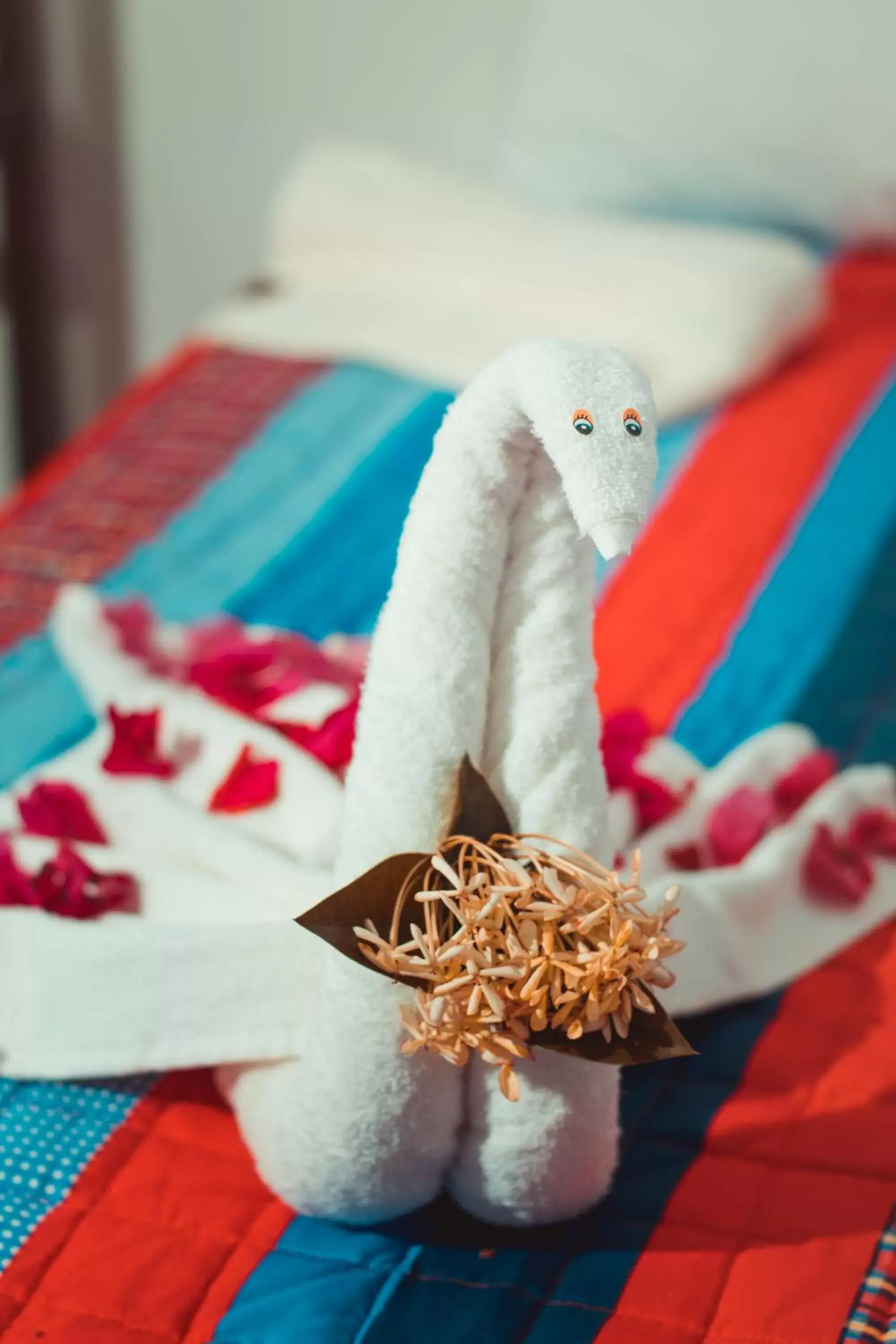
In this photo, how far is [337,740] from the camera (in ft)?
2.90

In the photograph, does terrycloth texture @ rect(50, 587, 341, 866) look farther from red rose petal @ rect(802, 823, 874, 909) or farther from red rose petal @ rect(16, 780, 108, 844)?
red rose petal @ rect(802, 823, 874, 909)

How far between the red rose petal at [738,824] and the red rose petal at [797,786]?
0.08ft

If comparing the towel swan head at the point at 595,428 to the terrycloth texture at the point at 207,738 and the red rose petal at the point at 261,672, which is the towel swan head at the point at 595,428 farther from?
the red rose petal at the point at 261,672

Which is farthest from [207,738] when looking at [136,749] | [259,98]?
[259,98]

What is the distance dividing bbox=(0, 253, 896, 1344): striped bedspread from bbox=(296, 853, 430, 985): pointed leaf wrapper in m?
0.17

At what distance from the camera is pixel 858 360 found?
1.68 m

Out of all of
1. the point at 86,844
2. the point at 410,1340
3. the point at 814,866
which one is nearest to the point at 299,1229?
the point at 410,1340

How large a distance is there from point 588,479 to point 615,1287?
38 centimetres

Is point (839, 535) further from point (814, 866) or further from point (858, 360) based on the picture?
point (814, 866)

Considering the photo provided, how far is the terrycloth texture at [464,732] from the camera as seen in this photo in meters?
0.66

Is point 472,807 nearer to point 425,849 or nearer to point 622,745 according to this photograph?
point 425,849

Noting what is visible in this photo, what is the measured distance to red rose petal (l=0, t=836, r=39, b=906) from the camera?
84 cm

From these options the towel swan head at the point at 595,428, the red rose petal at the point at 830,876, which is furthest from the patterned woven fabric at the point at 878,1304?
the towel swan head at the point at 595,428

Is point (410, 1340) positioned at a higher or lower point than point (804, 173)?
lower
